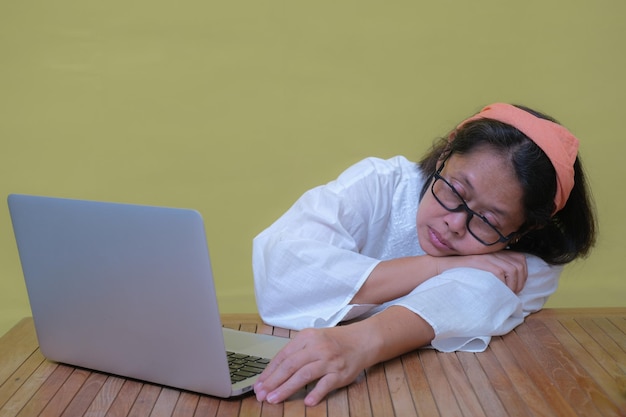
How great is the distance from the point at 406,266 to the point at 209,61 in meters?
1.33

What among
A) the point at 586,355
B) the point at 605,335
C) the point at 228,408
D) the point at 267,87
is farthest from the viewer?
the point at 267,87

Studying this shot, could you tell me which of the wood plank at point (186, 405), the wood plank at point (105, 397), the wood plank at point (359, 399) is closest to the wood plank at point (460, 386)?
the wood plank at point (359, 399)

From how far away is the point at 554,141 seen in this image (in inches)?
59.1

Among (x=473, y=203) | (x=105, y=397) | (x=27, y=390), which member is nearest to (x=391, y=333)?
(x=473, y=203)

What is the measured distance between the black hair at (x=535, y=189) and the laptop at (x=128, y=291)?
1.74 feet

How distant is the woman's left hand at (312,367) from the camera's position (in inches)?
45.8

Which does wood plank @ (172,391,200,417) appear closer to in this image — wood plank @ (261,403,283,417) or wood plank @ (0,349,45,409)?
wood plank @ (261,403,283,417)

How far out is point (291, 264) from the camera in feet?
5.08

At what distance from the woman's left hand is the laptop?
39 mm

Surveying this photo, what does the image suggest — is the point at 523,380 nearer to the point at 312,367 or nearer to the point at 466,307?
the point at 466,307

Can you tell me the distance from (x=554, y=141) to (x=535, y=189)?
9 centimetres

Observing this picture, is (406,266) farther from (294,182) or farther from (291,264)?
(294,182)

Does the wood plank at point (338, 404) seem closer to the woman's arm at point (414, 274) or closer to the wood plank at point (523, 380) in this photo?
the wood plank at point (523, 380)

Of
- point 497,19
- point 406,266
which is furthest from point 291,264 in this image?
point 497,19
